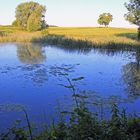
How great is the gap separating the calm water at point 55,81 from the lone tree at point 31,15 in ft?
94.8

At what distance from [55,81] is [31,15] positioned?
127ft

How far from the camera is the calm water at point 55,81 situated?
8.22 meters

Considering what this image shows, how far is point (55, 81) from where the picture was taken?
11.2 meters

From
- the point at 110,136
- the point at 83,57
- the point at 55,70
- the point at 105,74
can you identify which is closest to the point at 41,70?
the point at 55,70

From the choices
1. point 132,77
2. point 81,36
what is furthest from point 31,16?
point 132,77

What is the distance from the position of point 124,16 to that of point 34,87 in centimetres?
2210

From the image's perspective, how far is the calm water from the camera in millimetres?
8220

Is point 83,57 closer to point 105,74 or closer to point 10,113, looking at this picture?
point 105,74

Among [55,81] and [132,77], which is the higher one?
[55,81]

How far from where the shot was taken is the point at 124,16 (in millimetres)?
30578

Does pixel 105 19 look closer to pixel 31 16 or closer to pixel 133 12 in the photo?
pixel 31 16

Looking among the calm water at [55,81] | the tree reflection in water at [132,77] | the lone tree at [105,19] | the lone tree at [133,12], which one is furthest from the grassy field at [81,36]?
the lone tree at [105,19]

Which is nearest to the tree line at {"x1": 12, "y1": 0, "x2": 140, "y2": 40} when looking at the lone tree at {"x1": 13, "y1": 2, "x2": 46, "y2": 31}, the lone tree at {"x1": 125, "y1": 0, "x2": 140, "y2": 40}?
the lone tree at {"x1": 13, "y1": 2, "x2": 46, "y2": 31}

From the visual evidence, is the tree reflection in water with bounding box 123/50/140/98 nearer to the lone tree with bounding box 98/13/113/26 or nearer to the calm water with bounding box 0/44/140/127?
the calm water with bounding box 0/44/140/127
